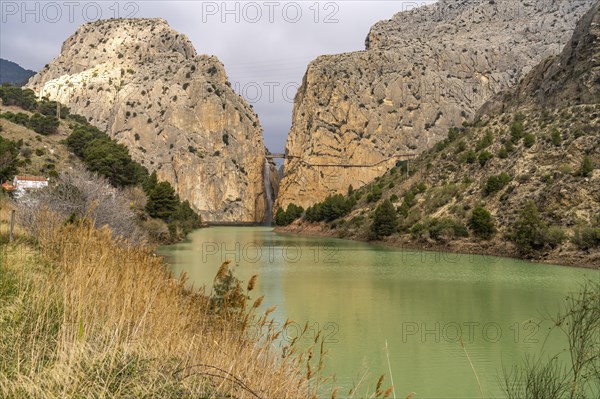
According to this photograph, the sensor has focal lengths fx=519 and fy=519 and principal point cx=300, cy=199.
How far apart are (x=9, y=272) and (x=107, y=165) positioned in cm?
4455

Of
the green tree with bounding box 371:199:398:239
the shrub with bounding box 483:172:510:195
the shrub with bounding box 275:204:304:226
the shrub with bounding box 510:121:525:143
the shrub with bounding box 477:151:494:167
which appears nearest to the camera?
the shrub with bounding box 483:172:510:195

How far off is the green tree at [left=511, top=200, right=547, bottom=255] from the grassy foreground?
36010mm

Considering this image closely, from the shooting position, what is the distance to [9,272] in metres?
6.74

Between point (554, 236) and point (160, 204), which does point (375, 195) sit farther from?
point (554, 236)

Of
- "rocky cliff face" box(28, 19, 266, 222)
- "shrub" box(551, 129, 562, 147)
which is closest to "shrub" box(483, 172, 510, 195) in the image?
"shrub" box(551, 129, 562, 147)

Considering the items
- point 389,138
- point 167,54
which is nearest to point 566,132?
point 389,138

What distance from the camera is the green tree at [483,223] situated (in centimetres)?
4453

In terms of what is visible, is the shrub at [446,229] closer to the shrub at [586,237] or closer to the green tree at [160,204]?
the shrub at [586,237]

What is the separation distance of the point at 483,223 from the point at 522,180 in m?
6.52

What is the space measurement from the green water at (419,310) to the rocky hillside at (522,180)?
5.28 meters

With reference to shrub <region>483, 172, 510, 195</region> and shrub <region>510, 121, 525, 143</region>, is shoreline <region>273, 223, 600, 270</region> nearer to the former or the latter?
shrub <region>483, 172, 510, 195</region>

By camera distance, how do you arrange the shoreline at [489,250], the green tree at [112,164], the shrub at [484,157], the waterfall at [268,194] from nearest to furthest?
the shoreline at [489,250] → the green tree at [112,164] → the shrub at [484,157] → the waterfall at [268,194]

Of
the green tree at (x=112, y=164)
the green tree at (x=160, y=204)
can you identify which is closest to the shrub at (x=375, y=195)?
the green tree at (x=160, y=204)

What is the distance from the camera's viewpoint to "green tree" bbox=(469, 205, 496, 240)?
44531 millimetres
